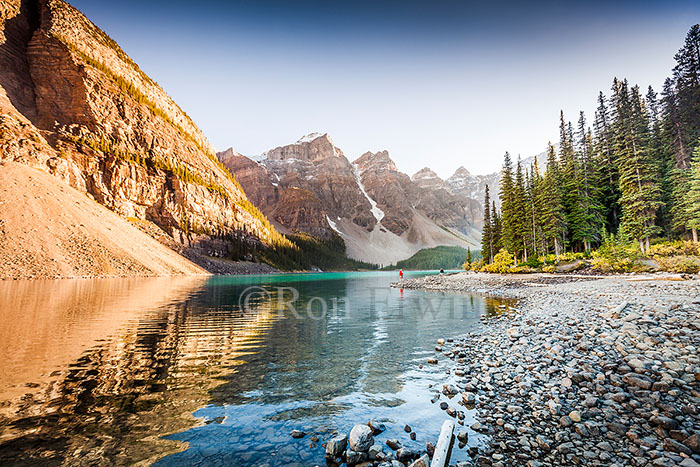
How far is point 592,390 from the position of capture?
6.29 metres

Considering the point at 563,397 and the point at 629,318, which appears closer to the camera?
the point at 563,397

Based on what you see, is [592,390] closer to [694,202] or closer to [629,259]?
[629,259]

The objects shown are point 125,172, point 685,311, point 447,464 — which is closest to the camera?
point 447,464

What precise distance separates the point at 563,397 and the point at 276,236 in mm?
168619

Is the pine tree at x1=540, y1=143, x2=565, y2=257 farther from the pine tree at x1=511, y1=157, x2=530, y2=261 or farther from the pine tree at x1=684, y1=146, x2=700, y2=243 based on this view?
the pine tree at x1=684, y1=146, x2=700, y2=243

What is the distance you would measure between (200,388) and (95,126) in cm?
13158

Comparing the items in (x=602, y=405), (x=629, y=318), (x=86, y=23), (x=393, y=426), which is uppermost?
(x=86, y=23)

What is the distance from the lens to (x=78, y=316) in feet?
53.9

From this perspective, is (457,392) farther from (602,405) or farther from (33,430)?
(33,430)

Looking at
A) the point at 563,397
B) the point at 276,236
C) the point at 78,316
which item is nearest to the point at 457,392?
the point at 563,397

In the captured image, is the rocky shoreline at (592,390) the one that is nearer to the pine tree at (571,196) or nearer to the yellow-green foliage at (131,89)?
the pine tree at (571,196)

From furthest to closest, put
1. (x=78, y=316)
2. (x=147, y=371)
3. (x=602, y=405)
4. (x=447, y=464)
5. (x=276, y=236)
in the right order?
1. (x=276, y=236)
2. (x=78, y=316)
3. (x=147, y=371)
4. (x=602, y=405)
5. (x=447, y=464)

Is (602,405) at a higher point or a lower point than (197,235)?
lower

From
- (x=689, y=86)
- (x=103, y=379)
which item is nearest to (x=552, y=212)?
(x=689, y=86)
